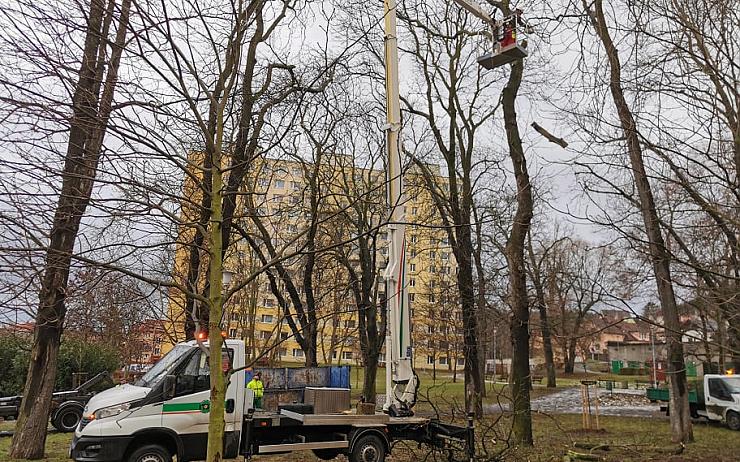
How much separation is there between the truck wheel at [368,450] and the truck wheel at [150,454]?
3123 millimetres

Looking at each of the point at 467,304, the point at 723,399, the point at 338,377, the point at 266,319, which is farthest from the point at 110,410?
the point at 266,319

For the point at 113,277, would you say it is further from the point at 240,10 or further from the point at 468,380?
the point at 468,380

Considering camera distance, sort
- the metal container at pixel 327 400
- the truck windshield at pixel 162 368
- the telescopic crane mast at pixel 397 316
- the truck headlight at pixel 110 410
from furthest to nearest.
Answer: the metal container at pixel 327 400, the telescopic crane mast at pixel 397 316, the truck windshield at pixel 162 368, the truck headlight at pixel 110 410

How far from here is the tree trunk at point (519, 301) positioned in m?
A: 12.1

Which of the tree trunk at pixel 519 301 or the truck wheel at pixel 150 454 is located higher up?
the tree trunk at pixel 519 301

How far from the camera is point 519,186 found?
13.5 m

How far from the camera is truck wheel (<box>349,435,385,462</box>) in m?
9.72

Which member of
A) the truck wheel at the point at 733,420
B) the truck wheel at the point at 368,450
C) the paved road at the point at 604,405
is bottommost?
the paved road at the point at 604,405

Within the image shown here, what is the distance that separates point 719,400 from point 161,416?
20.2 metres

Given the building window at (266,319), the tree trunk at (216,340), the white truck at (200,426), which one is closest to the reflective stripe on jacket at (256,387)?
the white truck at (200,426)

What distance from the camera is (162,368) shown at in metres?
9.58

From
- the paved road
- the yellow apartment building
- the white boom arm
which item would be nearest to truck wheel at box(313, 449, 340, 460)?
the white boom arm

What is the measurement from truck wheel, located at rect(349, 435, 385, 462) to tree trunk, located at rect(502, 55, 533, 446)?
349 centimetres

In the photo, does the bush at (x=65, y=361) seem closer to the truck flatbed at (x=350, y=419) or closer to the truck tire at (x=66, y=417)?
the truck tire at (x=66, y=417)
